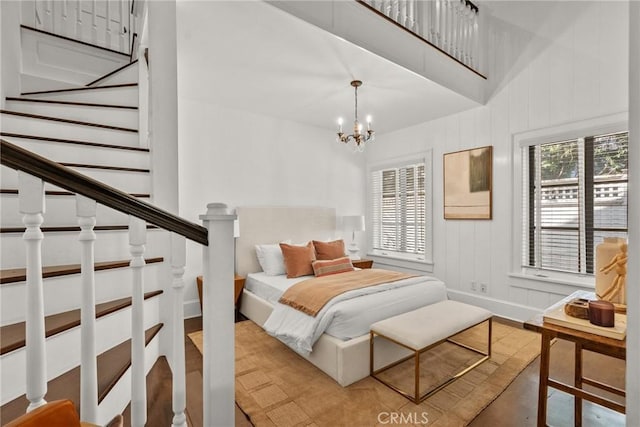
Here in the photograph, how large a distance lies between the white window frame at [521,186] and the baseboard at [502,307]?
0.26m

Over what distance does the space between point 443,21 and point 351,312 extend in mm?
3209

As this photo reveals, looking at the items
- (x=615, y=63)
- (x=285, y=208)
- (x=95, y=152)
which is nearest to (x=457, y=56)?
(x=615, y=63)

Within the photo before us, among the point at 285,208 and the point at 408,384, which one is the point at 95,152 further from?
the point at 408,384

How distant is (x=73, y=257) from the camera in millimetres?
1733

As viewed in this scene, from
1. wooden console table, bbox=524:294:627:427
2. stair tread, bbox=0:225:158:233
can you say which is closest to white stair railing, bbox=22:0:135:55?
stair tread, bbox=0:225:158:233

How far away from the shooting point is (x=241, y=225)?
4082mm

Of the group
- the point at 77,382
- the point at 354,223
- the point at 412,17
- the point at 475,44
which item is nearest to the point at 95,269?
the point at 77,382

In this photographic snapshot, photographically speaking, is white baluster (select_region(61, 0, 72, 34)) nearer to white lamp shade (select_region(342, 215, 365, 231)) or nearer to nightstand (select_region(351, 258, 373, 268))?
white lamp shade (select_region(342, 215, 365, 231))

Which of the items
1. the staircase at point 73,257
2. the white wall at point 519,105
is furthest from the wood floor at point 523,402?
the white wall at point 519,105

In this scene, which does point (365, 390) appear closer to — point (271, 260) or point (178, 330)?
point (178, 330)

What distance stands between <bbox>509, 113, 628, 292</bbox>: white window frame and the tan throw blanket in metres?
1.45

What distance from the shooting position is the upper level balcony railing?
2.87 metres
